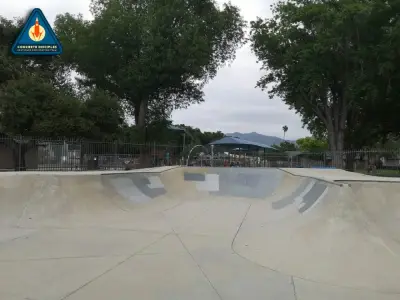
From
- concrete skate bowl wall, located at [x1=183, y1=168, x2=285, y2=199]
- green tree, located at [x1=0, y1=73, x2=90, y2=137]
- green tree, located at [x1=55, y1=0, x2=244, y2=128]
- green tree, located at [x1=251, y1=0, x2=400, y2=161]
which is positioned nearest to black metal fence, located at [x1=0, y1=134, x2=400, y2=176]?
green tree, located at [x1=0, y1=73, x2=90, y2=137]

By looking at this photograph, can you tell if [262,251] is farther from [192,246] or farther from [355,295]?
[355,295]

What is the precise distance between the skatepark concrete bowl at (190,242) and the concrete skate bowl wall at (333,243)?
0.02 meters

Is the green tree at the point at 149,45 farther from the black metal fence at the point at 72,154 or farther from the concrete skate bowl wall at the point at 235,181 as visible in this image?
the concrete skate bowl wall at the point at 235,181

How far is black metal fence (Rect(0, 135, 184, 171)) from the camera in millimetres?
23297

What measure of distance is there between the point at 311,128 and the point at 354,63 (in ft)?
55.3

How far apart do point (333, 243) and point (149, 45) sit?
92.3 ft

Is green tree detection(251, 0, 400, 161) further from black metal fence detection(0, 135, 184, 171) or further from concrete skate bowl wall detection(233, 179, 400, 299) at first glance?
concrete skate bowl wall detection(233, 179, 400, 299)

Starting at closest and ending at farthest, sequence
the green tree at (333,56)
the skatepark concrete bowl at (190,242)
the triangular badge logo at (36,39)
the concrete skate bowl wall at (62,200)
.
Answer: the skatepark concrete bowl at (190,242), the concrete skate bowl wall at (62,200), the triangular badge logo at (36,39), the green tree at (333,56)

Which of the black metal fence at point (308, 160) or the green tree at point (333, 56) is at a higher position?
the green tree at point (333, 56)

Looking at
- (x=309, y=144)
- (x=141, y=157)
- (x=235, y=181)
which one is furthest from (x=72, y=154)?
(x=309, y=144)

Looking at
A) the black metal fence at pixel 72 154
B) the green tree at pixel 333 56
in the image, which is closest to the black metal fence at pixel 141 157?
the black metal fence at pixel 72 154

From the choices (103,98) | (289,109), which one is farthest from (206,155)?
(289,109)

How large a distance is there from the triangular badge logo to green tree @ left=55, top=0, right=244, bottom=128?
2240 centimetres

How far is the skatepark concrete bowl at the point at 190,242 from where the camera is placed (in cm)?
497
